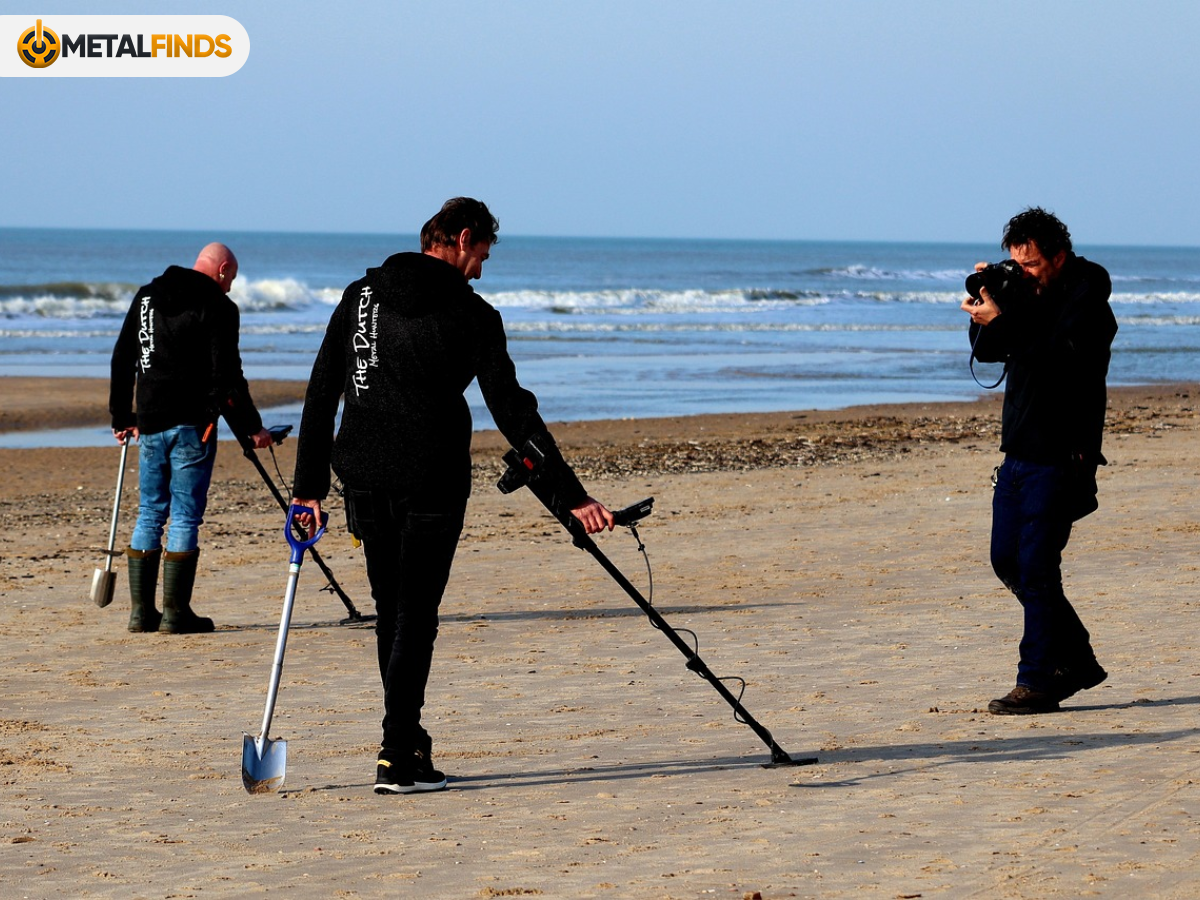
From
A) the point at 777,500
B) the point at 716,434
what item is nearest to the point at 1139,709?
the point at 777,500

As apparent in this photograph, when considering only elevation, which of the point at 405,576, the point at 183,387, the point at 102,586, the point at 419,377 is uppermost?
the point at 419,377

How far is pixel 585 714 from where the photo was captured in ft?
19.6

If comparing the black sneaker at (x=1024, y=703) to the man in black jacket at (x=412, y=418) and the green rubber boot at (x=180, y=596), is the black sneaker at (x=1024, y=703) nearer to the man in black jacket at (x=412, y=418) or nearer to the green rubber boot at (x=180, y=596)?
the man in black jacket at (x=412, y=418)

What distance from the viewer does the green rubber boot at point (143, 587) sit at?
26.0 ft

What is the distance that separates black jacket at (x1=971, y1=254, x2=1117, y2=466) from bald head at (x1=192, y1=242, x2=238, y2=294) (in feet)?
12.6

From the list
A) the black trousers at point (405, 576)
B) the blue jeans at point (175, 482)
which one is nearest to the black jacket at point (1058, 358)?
the black trousers at point (405, 576)

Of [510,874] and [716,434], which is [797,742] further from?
[716,434]

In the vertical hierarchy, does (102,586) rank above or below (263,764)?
below

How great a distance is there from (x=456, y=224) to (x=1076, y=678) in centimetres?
280

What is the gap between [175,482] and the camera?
7.70 meters

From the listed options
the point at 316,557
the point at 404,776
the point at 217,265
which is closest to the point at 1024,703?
the point at 404,776

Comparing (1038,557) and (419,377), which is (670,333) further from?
(419,377)

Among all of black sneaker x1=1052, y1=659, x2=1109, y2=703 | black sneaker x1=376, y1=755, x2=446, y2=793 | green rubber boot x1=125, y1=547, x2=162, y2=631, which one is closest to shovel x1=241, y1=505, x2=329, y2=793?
black sneaker x1=376, y1=755, x2=446, y2=793

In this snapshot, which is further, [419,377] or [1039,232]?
[1039,232]
